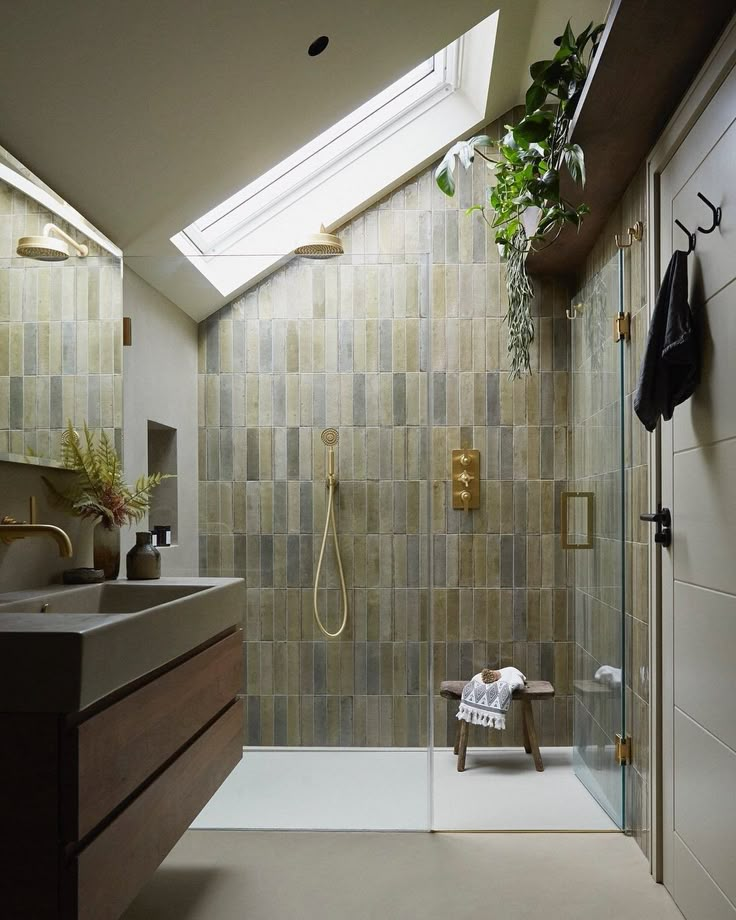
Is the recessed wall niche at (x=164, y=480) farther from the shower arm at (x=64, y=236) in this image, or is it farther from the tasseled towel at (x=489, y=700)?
the tasseled towel at (x=489, y=700)

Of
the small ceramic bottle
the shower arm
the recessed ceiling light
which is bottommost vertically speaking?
the small ceramic bottle

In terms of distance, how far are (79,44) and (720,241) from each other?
1654 millimetres

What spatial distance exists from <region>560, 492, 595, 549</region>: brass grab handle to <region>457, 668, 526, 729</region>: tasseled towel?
2.09ft

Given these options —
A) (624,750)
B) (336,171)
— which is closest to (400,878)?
(624,750)

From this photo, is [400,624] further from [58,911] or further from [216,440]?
[58,911]

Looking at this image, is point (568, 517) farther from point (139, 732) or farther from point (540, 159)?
point (139, 732)

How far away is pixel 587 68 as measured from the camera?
8.45 feet

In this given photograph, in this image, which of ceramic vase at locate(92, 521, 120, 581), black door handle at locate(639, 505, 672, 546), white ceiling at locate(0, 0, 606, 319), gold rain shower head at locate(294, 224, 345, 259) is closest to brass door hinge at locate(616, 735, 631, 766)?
black door handle at locate(639, 505, 672, 546)

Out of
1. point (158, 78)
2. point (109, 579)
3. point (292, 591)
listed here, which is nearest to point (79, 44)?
point (158, 78)

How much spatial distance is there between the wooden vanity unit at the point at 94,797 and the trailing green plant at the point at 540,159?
6.16 feet

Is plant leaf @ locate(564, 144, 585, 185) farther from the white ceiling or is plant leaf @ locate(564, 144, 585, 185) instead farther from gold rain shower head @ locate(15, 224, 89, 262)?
gold rain shower head @ locate(15, 224, 89, 262)

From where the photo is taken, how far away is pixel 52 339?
2723mm

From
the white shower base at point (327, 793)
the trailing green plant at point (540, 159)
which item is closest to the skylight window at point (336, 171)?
the trailing green plant at point (540, 159)

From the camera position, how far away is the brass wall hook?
2895 millimetres
